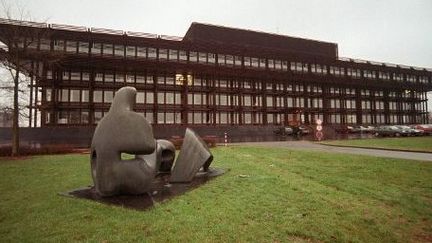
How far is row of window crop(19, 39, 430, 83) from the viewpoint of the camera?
47.2m

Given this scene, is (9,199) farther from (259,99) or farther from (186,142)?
(259,99)

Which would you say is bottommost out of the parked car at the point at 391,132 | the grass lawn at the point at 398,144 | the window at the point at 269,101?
the grass lawn at the point at 398,144

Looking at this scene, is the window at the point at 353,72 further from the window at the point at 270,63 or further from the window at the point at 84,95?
the window at the point at 84,95

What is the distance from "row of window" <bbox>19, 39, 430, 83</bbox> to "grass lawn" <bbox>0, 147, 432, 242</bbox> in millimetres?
38252

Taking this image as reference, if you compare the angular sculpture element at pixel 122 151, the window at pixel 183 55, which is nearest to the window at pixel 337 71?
the window at pixel 183 55

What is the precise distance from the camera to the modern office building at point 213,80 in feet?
153

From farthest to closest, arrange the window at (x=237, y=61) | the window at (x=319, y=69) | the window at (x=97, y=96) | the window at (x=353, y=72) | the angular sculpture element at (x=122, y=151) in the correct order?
the window at (x=353, y=72) → the window at (x=319, y=69) → the window at (x=237, y=61) → the window at (x=97, y=96) → the angular sculpture element at (x=122, y=151)

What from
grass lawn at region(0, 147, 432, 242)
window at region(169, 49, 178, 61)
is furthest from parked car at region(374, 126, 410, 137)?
grass lawn at region(0, 147, 432, 242)

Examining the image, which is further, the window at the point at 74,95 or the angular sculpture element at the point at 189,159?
the window at the point at 74,95

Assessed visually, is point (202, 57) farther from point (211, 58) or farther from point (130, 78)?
point (130, 78)

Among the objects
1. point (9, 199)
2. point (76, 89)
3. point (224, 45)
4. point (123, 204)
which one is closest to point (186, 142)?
point (123, 204)

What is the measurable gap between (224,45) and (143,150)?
49.3m

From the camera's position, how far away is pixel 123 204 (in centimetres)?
770

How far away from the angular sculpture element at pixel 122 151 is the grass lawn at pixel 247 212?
0.91 metres
